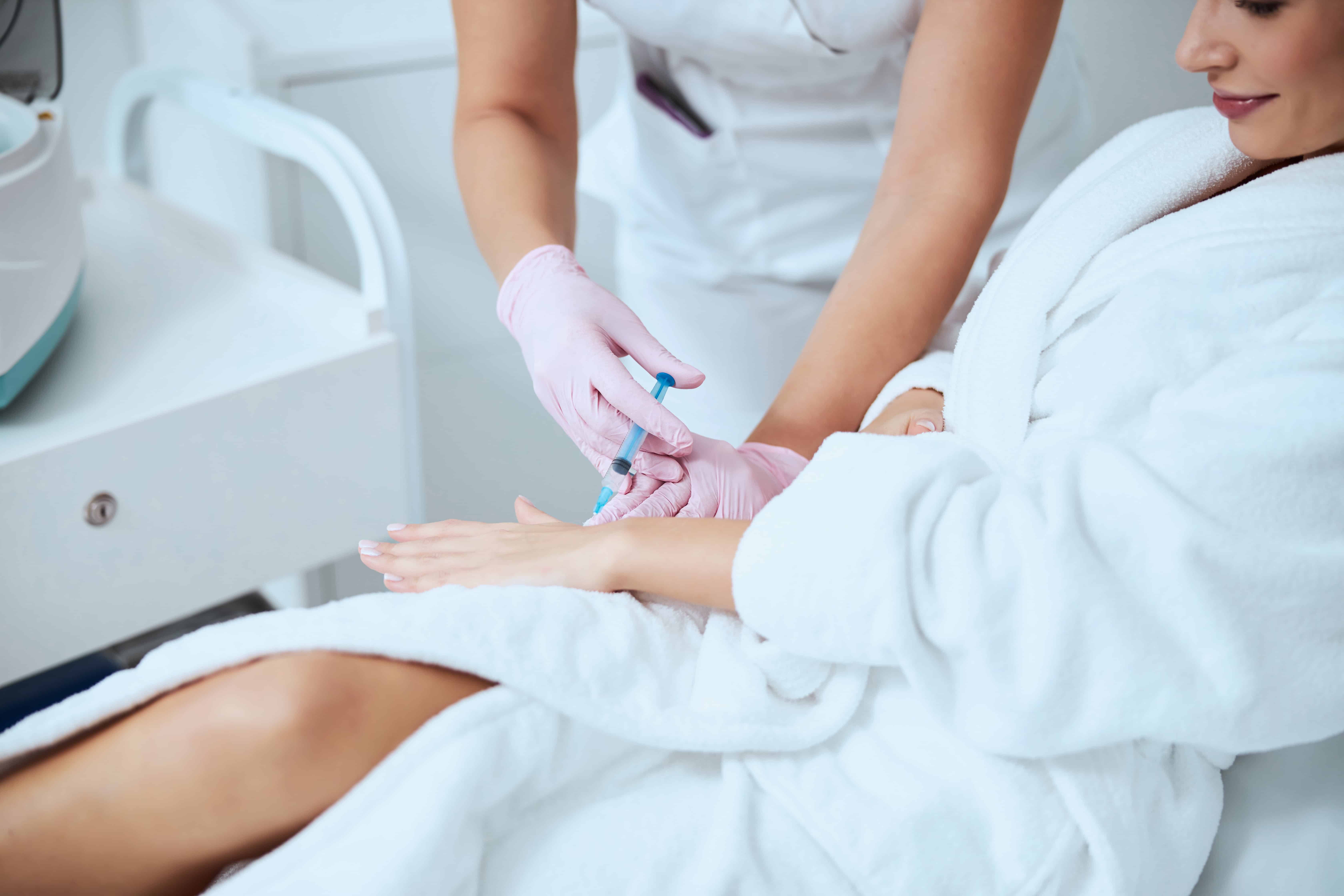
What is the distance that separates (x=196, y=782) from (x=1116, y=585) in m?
0.54

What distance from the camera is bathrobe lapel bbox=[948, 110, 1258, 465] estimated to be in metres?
0.81

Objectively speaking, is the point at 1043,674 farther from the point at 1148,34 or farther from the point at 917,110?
the point at 1148,34

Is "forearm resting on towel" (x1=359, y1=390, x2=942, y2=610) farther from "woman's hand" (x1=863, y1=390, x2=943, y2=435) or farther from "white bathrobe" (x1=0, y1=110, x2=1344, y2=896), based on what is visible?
"woman's hand" (x1=863, y1=390, x2=943, y2=435)

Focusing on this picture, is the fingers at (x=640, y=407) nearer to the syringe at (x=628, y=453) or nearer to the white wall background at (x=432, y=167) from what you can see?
the syringe at (x=628, y=453)

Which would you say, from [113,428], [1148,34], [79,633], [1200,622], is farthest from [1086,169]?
[79,633]

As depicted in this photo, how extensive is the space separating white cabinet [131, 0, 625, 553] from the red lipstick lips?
3.42ft

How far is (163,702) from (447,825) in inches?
7.3

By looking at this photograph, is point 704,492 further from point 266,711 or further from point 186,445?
point 186,445

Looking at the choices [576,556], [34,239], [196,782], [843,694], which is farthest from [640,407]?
[34,239]

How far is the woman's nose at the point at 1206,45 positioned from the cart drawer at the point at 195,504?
90 cm

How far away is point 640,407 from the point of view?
860 mm

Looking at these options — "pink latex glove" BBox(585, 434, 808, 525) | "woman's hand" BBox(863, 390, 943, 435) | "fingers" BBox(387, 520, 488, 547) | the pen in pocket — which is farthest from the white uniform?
"fingers" BBox(387, 520, 488, 547)

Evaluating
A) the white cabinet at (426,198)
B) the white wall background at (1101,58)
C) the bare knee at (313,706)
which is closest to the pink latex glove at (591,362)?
the bare knee at (313,706)

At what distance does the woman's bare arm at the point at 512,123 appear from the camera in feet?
3.58
